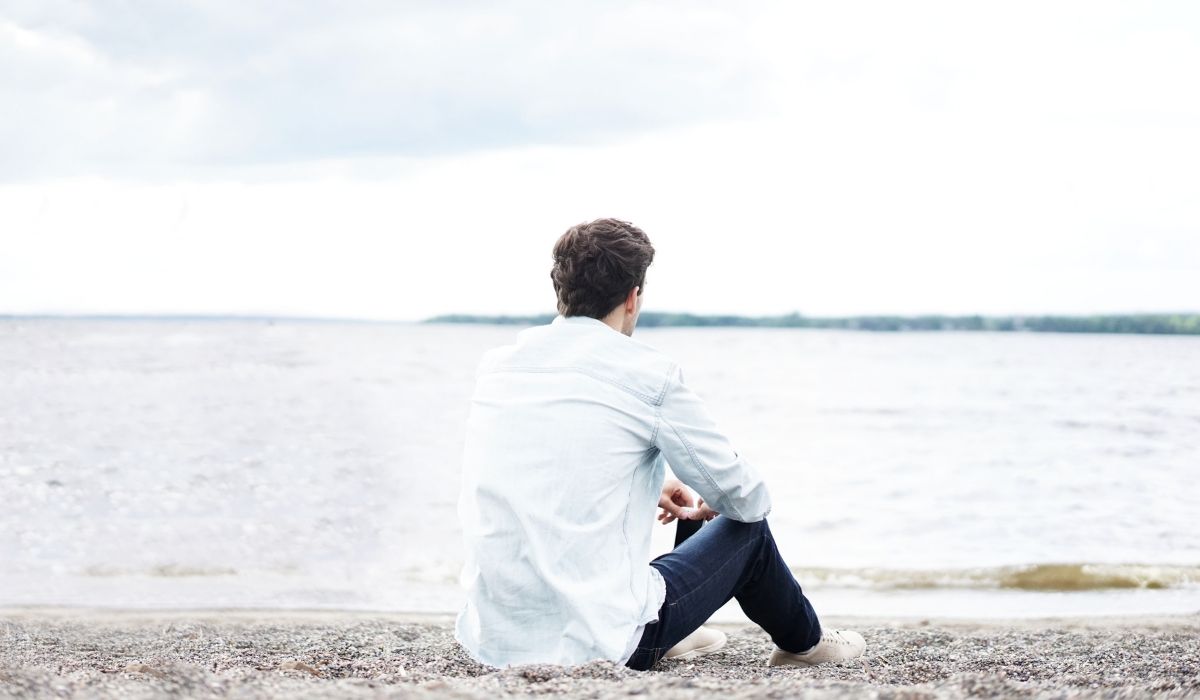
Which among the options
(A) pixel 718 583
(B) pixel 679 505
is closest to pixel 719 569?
(A) pixel 718 583

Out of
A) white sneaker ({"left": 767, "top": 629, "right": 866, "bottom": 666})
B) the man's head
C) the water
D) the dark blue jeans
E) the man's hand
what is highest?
the man's head

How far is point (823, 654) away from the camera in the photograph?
3672mm

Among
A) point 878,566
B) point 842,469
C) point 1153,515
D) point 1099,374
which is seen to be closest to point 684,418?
point 878,566

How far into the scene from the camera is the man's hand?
131 inches

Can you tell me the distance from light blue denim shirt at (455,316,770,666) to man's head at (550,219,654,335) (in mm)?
59

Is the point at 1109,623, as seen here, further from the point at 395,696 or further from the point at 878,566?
the point at 395,696

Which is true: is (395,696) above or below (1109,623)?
above

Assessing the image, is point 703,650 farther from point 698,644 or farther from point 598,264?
point 598,264

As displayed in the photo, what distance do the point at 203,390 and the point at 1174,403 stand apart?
24.3 metres

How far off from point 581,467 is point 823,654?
5.38 ft

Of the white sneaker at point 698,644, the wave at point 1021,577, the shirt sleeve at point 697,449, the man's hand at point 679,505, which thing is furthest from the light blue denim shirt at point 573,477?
the wave at point 1021,577

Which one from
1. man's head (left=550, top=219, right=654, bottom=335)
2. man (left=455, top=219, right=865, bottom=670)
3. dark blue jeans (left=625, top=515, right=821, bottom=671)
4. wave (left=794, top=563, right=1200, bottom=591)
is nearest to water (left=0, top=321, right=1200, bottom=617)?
wave (left=794, top=563, right=1200, bottom=591)

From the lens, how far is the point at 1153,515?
1014 centimetres

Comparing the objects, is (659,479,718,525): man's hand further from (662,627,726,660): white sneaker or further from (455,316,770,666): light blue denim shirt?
(662,627,726,660): white sneaker
